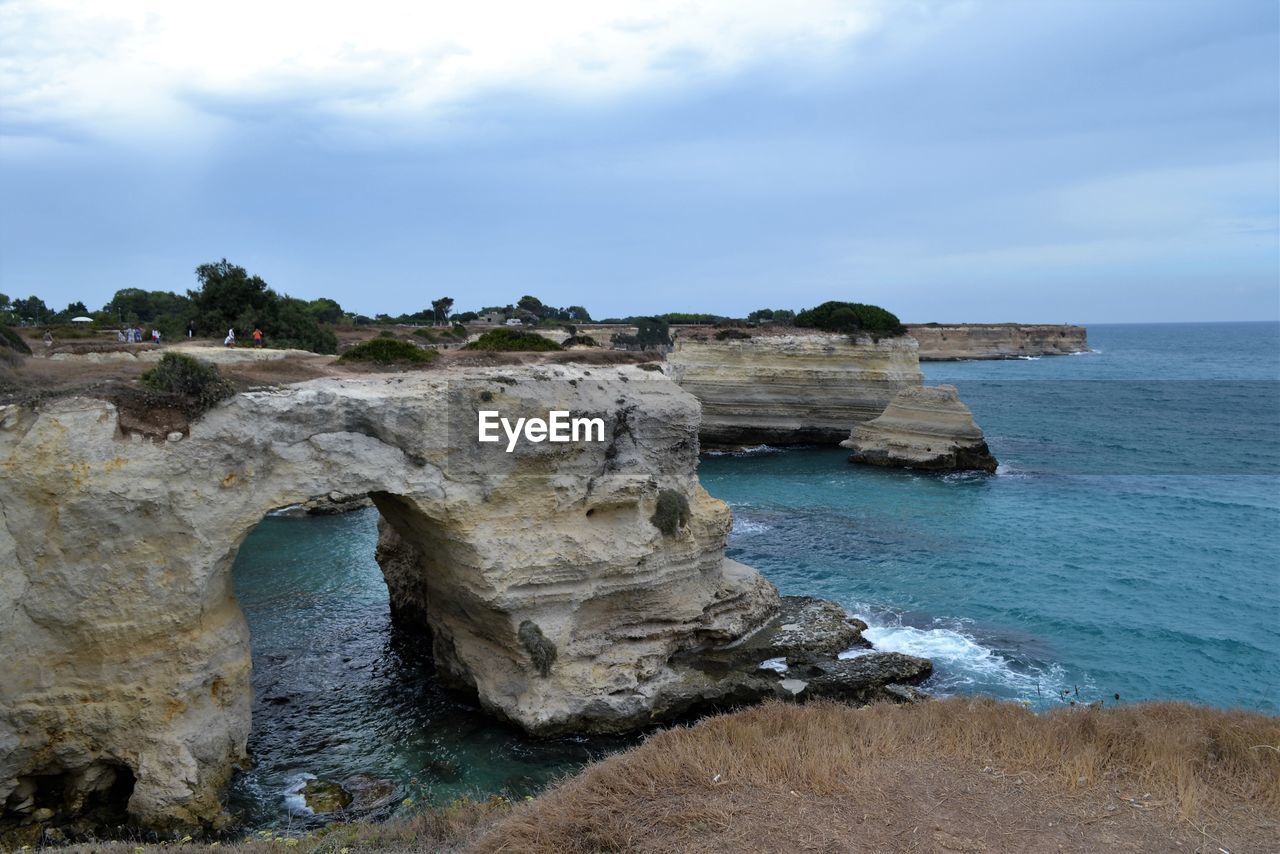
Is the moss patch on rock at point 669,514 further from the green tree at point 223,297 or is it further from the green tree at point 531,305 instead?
the green tree at point 531,305

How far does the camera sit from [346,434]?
43.8 ft

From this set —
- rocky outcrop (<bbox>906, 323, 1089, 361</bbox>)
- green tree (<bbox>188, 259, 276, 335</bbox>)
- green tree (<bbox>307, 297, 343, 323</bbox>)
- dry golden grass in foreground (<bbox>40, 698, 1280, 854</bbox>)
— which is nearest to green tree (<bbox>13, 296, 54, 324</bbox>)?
green tree (<bbox>307, 297, 343, 323</bbox>)

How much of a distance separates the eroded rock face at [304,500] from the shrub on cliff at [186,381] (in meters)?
0.37

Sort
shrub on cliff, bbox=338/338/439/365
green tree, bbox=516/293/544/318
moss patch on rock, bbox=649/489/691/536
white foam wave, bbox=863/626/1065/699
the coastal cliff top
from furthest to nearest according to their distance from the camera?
green tree, bbox=516/293/544/318 → shrub on cliff, bbox=338/338/439/365 → white foam wave, bbox=863/626/1065/699 → moss patch on rock, bbox=649/489/691/536 → the coastal cliff top

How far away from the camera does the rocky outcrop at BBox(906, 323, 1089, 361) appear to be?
127000 millimetres

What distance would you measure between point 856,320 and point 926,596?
2947 centimetres

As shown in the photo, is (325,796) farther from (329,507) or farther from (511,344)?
(329,507)

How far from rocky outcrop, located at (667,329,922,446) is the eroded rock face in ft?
93.0

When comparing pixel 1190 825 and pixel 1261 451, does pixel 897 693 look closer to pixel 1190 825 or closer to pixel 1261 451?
pixel 1190 825

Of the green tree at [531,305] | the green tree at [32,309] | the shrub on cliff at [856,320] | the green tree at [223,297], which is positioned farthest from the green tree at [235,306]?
the green tree at [531,305]

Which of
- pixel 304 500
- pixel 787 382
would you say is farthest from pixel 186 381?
pixel 787 382

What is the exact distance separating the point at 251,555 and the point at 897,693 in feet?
63.9

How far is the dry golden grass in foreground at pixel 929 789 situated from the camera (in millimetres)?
7773

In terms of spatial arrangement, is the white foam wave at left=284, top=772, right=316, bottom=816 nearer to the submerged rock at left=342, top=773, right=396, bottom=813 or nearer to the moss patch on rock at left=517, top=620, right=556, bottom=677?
the submerged rock at left=342, top=773, right=396, bottom=813
